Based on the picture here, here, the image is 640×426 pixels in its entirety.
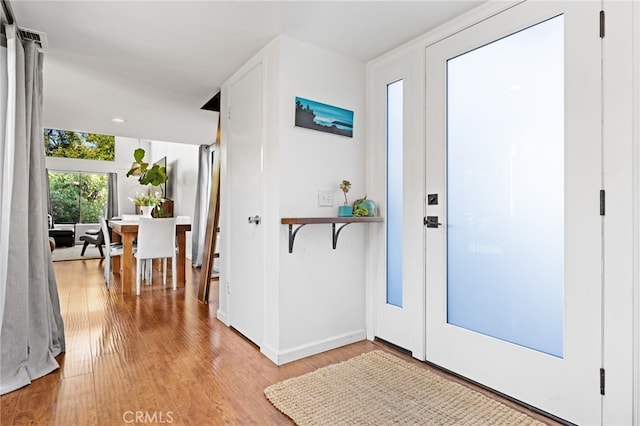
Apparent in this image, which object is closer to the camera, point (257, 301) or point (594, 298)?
point (594, 298)

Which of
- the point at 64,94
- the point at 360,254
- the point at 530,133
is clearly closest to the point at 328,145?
the point at 360,254

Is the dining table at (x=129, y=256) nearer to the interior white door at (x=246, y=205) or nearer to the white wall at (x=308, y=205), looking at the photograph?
the interior white door at (x=246, y=205)

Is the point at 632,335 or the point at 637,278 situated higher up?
the point at 637,278

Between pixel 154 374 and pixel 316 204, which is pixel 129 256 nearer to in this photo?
pixel 154 374

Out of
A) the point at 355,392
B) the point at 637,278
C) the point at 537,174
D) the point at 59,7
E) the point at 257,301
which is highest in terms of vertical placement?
the point at 59,7

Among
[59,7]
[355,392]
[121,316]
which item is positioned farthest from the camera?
[121,316]

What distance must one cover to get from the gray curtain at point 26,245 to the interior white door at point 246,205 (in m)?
1.28

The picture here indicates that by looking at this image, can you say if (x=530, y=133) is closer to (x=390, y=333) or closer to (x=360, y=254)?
(x=360, y=254)

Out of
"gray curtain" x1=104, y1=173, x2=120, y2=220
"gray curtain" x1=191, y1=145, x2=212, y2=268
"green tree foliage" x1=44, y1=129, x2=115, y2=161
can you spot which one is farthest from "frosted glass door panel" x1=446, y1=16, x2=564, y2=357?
"gray curtain" x1=104, y1=173, x2=120, y2=220

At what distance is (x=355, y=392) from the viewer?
193 cm

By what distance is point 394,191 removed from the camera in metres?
2.61

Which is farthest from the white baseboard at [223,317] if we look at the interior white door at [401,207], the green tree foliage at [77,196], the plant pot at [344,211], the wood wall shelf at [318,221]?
the green tree foliage at [77,196]

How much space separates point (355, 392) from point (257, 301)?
1034 mm

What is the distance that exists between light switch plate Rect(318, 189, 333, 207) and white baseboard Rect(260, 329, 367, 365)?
1032mm
